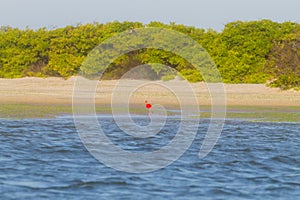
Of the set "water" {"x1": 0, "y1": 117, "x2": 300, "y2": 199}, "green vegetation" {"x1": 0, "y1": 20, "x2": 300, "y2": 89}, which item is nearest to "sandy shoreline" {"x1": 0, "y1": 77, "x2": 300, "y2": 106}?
"green vegetation" {"x1": 0, "y1": 20, "x2": 300, "y2": 89}

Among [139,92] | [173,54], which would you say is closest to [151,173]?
[139,92]

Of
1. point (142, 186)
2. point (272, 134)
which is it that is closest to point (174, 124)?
point (272, 134)

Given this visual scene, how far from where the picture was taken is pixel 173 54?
3816cm

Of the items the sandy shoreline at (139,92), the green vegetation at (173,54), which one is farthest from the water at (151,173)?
the green vegetation at (173,54)

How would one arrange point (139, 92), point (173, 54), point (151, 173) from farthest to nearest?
1. point (173, 54)
2. point (139, 92)
3. point (151, 173)

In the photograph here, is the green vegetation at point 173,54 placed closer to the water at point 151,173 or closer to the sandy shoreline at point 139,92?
the sandy shoreline at point 139,92

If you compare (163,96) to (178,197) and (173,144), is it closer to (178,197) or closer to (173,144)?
(173,144)

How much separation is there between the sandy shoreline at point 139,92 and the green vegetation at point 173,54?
3.69ft

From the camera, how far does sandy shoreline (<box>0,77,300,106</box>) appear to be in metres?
30.2

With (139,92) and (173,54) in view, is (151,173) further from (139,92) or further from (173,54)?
(173,54)

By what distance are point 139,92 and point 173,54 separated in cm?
641

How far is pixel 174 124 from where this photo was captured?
23250 mm

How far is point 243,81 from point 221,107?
7.25 meters

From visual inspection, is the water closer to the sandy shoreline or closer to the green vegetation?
the sandy shoreline
